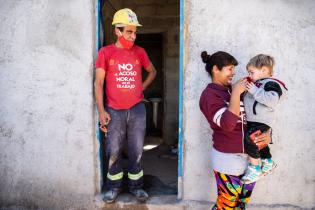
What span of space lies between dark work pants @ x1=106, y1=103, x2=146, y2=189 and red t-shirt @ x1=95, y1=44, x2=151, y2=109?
0.10 meters

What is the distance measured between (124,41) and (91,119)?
922 mm

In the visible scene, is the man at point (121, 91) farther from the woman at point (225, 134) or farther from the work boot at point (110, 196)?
the woman at point (225, 134)

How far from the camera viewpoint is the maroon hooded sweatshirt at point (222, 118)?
2646 mm

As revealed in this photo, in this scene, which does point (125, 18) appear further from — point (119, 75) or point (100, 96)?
point (100, 96)

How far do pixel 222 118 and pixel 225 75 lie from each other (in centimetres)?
41

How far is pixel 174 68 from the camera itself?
22.3 feet

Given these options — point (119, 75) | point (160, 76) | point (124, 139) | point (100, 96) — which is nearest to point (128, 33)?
point (119, 75)

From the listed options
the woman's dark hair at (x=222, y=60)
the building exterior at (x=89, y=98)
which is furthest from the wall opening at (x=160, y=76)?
the woman's dark hair at (x=222, y=60)

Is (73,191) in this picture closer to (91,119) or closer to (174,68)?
(91,119)

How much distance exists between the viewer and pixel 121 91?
352cm

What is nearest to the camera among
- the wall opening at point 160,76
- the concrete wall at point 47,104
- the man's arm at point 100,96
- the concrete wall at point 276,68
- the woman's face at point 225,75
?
the woman's face at point 225,75

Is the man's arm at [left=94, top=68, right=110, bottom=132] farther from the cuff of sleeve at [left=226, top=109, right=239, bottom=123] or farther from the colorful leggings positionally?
the cuff of sleeve at [left=226, top=109, right=239, bottom=123]

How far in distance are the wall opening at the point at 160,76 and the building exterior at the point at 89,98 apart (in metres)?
1.34

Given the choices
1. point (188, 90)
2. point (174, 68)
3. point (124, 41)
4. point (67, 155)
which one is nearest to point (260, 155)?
point (188, 90)
